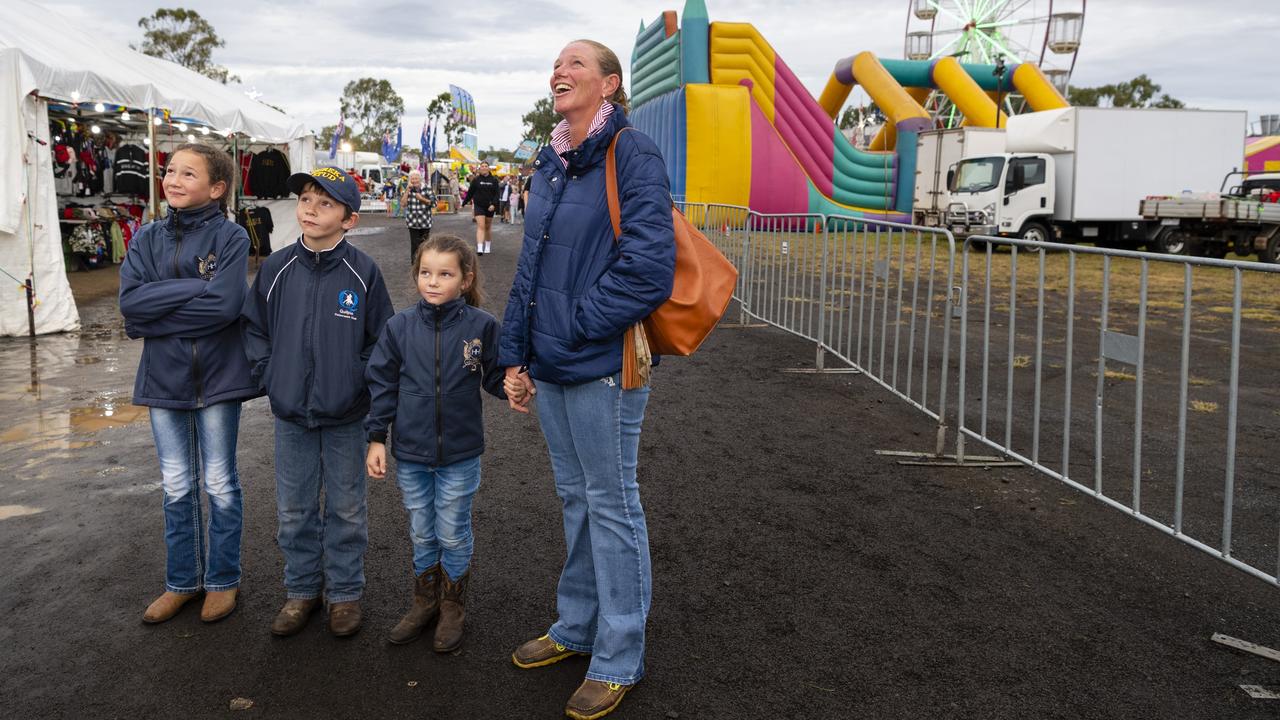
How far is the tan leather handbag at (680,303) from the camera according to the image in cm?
289

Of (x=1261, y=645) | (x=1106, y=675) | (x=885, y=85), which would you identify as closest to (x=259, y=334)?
(x=1106, y=675)

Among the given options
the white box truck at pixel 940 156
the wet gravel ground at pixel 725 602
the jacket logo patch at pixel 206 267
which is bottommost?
the wet gravel ground at pixel 725 602

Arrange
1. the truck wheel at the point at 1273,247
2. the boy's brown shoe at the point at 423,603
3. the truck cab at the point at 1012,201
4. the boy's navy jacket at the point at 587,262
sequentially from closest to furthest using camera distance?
the boy's navy jacket at the point at 587,262 → the boy's brown shoe at the point at 423,603 → the truck wheel at the point at 1273,247 → the truck cab at the point at 1012,201

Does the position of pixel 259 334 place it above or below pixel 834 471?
above

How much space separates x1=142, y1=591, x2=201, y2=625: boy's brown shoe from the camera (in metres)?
3.56

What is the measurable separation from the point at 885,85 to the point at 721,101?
24.2 ft

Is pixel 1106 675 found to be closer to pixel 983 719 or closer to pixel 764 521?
pixel 983 719

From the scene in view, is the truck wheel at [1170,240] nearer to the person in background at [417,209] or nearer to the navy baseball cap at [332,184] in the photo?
the person in background at [417,209]

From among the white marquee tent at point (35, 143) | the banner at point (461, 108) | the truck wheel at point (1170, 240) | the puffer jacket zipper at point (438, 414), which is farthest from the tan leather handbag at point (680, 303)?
the banner at point (461, 108)

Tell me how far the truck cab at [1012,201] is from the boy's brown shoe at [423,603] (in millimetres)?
20185

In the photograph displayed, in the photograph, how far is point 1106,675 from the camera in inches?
129

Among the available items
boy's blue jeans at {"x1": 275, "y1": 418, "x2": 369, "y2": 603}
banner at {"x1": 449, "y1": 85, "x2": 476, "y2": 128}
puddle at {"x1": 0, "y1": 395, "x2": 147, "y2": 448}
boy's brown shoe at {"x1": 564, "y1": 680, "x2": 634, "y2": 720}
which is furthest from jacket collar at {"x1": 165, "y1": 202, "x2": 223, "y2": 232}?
banner at {"x1": 449, "y1": 85, "x2": 476, "y2": 128}

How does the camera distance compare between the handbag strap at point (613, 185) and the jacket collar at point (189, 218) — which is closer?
the handbag strap at point (613, 185)

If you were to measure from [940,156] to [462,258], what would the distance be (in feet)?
78.7
